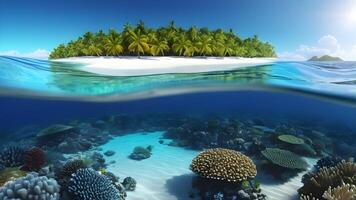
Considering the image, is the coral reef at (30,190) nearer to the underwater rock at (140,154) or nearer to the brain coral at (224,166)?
the brain coral at (224,166)

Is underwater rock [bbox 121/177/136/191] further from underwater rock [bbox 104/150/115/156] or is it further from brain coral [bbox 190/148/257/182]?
underwater rock [bbox 104/150/115/156]

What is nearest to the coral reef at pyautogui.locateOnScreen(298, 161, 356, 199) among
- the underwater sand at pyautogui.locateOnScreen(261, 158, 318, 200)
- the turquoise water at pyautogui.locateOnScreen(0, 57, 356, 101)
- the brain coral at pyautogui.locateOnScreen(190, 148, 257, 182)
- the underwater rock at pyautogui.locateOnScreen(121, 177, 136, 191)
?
the underwater sand at pyautogui.locateOnScreen(261, 158, 318, 200)

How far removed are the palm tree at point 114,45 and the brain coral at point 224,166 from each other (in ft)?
27.4

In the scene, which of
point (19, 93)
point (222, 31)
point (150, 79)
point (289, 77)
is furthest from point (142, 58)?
point (19, 93)

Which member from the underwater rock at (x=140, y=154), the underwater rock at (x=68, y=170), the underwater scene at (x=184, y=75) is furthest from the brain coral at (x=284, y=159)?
the underwater rock at (x=68, y=170)

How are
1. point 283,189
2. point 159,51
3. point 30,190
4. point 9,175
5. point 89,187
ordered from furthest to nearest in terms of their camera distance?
point 159,51 → point 283,189 → point 9,175 → point 89,187 → point 30,190

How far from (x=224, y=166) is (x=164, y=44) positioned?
367 inches

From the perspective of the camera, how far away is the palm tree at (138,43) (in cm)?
1520

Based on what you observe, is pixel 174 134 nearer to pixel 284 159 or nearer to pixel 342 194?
pixel 284 159

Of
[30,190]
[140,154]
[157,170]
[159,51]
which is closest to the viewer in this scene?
[30,190]

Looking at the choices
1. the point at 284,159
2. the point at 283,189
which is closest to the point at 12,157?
the point at 283,189

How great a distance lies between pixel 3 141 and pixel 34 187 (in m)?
14.2

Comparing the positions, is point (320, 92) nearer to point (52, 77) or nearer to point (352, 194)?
point (352, 194)

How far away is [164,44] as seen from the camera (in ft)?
54.9
